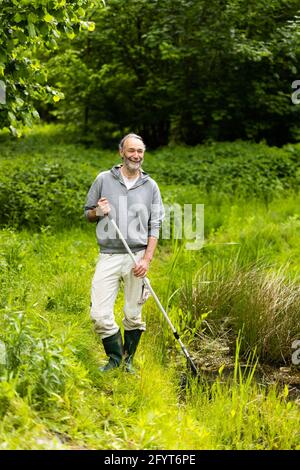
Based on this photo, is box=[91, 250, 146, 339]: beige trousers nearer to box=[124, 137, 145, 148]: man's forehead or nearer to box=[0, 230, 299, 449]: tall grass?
box=[0, 230, 299, 449]: tall grass

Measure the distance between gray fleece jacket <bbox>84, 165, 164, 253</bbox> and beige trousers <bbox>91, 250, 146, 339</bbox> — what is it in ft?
0.24

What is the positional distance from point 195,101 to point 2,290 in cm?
928

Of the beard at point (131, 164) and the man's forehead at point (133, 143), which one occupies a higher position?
the man's forehead at point (133, 143)

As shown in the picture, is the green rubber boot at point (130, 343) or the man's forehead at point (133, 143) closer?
the man's forehead at point (133, 143)

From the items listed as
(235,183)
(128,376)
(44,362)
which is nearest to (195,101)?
(235,183)

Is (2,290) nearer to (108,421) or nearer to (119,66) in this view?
(108,421)

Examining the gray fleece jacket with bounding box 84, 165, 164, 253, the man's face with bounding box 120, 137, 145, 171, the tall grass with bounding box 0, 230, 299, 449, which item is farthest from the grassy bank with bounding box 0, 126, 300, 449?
the man's face with bounding box 120, 137, 145, 171

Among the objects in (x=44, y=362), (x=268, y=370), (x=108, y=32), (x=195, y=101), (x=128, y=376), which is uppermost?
(x=108, y=32)

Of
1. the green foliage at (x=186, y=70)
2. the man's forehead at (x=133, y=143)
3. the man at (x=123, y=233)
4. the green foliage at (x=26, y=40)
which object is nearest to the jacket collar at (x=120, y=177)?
the man at (x=123, y=233)

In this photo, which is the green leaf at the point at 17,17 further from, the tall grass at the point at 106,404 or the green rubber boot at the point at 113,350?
the green rubber boot at the point at 113,350

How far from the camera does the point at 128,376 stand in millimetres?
5098

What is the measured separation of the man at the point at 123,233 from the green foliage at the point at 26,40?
4.91ft

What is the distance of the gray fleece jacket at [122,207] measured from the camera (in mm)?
5113

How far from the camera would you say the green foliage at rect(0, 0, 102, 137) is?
5.88 metres
